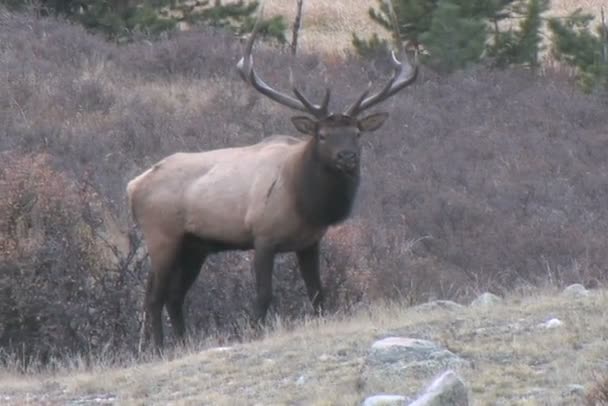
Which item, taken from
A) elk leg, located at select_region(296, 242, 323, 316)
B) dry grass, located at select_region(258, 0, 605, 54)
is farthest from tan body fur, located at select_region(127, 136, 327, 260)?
dry grass, located at select_region(258, 0, 605, 54)

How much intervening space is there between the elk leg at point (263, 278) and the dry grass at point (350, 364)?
1092mm

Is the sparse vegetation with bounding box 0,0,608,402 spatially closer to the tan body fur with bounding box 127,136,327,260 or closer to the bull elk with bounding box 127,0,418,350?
the bull elk with bounding box 127,0,418,350

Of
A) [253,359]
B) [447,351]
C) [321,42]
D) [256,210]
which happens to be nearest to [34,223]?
[256,210]

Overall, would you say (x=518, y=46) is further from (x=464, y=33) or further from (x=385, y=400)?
(x=385, y=400)

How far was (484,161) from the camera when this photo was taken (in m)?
22.0

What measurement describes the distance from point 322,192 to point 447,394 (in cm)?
535

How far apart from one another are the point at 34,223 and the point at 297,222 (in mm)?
2957

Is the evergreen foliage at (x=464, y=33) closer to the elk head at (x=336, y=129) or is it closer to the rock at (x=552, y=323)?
the elk head at (x=336, y=129)

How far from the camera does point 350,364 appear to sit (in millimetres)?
8789

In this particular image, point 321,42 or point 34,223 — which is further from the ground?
point 34,223

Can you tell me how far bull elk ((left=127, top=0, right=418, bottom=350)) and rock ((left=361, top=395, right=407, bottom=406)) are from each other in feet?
13.8

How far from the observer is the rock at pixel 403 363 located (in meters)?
8.02

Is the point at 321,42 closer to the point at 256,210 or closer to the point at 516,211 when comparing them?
the point at 516,211

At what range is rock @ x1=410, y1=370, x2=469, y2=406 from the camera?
21.9ft
